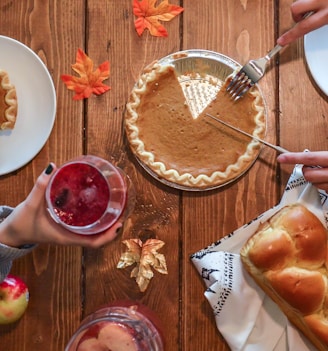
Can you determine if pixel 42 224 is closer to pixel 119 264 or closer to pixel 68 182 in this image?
pixel 68 182

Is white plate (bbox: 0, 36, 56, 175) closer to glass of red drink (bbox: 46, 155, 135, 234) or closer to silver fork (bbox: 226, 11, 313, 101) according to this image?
glass of red drink (bbox: 46, 155, 135, 234)

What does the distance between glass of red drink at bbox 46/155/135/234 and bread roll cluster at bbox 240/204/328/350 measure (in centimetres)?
34

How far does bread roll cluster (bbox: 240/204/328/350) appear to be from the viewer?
1.13m

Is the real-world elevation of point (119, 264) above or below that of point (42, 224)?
below

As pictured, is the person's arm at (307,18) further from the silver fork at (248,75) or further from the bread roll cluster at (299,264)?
the bread roll cluster at (299,264)

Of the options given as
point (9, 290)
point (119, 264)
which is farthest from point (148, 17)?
point (9, 290)

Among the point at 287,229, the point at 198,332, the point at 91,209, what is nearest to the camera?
the point at 91,209

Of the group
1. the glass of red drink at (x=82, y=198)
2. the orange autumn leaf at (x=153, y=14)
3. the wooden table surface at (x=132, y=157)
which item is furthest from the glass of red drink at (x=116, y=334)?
the orange autumn leaf at (x=153, y=14)

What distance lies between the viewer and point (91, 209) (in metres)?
1.04

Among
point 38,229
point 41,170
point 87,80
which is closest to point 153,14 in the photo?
point 87,80

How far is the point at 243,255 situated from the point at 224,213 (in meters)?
0.12

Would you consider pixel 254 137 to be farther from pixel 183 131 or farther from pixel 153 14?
pixel 153 14

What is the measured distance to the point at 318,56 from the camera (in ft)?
4.13

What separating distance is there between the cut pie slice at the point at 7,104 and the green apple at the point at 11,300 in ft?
1.21
